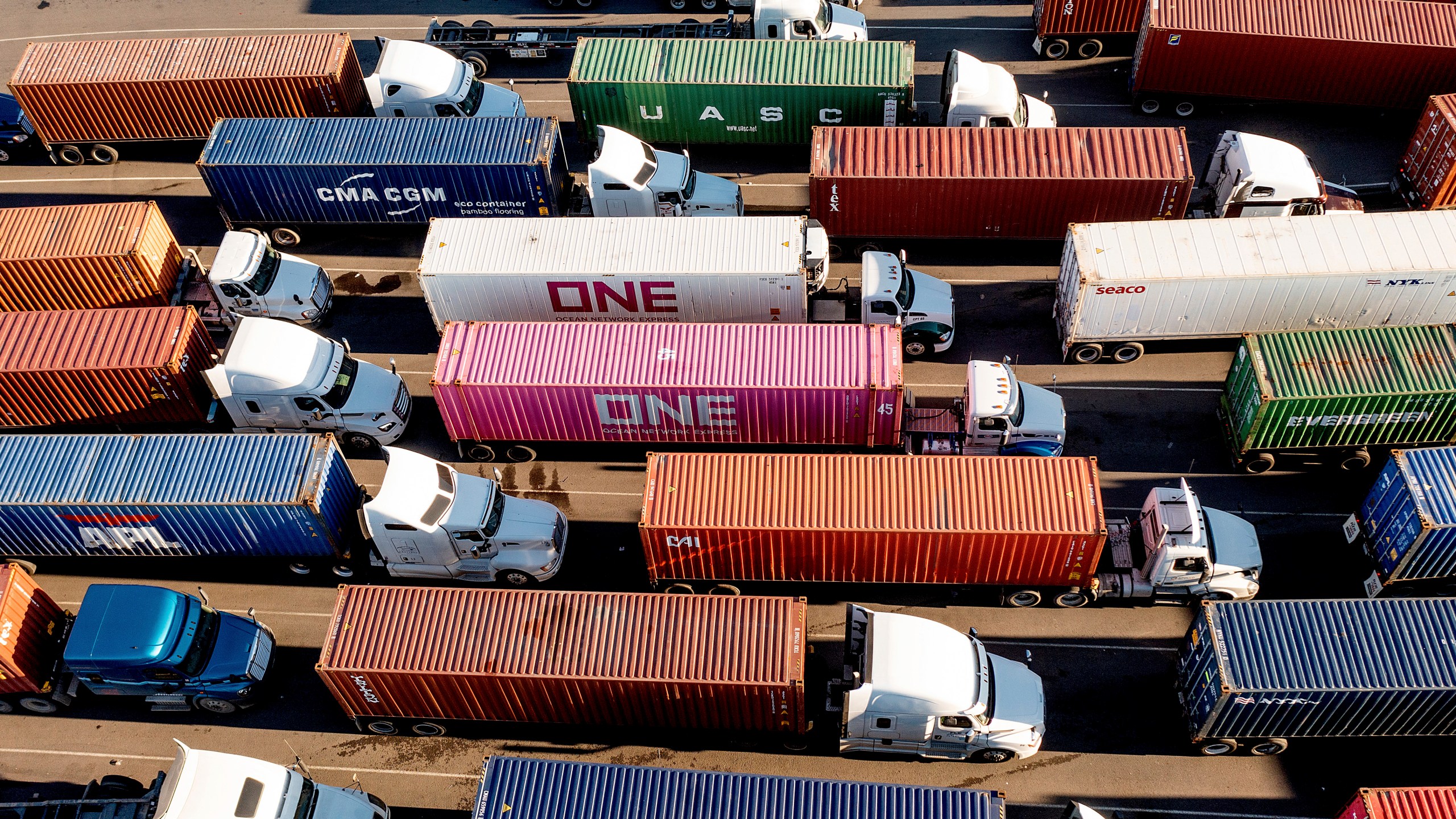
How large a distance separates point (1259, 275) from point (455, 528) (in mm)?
23106

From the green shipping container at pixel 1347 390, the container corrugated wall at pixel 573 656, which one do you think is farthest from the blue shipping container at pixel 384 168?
the green shipping container at pixel 1347 390

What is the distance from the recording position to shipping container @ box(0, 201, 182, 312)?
108ft

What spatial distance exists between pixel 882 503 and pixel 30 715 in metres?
22.0

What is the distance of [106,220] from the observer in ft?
110

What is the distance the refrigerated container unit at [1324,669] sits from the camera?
22422mm

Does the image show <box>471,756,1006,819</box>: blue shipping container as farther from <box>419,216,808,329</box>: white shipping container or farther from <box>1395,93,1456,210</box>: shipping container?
<box>1395,93,1456,210</box>: shipping container

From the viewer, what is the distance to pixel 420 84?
37750 mm

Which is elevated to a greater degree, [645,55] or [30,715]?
[645,55]

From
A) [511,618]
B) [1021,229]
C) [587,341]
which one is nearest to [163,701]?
[511,618]

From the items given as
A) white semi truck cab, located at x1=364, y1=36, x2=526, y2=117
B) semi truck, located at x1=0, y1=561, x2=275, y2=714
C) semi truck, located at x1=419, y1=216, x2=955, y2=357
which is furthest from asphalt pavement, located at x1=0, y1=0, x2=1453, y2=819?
white semi truck cab, located at x1=364, y1=36, x2=526, y2=117

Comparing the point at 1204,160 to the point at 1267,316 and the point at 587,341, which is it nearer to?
the point at 1267,316

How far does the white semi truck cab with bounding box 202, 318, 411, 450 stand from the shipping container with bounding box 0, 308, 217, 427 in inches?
38.6

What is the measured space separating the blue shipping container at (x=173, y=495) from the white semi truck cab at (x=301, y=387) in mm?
1857

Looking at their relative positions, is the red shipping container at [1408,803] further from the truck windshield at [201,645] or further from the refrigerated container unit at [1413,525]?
the truck windshield at [201,645]
